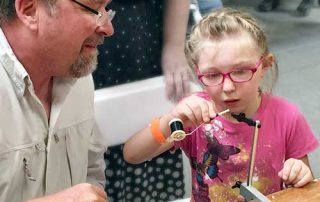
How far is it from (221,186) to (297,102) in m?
2.04

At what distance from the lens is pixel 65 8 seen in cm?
122

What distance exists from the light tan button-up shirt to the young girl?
15cm

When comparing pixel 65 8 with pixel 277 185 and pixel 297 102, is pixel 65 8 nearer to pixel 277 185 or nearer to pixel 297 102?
pixel 277 185

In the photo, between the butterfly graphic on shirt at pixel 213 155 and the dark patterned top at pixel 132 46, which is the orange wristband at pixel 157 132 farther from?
the dark patterned top at pixel 132 46

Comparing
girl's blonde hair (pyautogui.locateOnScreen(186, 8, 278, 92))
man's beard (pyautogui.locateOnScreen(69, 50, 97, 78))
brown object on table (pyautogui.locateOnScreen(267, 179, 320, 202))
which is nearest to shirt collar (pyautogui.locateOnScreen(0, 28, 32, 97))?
man's beard (pyautogui.locateOnScreen(69, 50, 97, 78))

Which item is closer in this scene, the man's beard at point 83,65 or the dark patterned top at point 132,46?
the man's beard at point 83,65

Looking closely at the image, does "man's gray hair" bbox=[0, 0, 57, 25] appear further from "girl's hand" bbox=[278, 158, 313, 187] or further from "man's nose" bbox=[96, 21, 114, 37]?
"girl's hand" bbox=[278, 158, 313, 187]

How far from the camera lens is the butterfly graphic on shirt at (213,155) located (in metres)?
1.38

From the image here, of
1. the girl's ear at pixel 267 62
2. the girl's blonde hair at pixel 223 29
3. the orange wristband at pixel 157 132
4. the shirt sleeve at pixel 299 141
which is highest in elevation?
the girl's blonde hair at pixel 223 29

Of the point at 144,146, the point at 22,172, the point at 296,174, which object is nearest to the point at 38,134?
the point at 22,172

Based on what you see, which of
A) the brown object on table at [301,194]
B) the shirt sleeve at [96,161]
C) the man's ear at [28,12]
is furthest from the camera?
the shirt sleeve at [96,161]

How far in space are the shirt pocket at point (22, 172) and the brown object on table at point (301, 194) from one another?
21.3 inches

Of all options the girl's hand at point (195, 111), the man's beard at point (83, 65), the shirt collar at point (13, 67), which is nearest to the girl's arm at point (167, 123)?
the girl's hand at point (195, 111)

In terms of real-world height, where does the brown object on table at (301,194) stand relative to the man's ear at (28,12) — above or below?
below
